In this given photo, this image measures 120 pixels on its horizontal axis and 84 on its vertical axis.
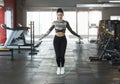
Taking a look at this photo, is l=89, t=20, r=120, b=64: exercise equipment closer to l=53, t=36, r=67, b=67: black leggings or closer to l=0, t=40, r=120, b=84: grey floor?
l=0, t=40, r=120, b=84: grey floor

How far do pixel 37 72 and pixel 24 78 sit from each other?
89cm

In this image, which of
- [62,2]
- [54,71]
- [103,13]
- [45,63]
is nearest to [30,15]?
[62,2]

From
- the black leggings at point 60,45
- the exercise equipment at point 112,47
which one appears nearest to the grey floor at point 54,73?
the exercise equipment at point 112,47

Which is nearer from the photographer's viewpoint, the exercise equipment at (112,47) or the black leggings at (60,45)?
the black leggings at (60,45)

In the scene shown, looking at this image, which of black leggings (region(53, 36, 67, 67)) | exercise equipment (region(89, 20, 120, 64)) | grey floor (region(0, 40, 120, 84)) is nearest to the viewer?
grey floor (region(0, 40, 120, 84))

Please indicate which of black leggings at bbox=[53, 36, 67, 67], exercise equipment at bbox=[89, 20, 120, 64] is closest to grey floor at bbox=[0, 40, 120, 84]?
exercise equipment at bbox=[89, 20, 120, 64]

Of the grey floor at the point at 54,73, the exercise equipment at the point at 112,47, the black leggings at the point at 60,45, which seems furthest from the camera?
the exercise equipment at the point at 112,47

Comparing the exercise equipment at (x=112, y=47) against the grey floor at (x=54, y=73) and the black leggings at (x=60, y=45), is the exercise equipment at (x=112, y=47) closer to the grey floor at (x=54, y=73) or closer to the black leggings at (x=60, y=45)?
the grey floor at (x=54, y=73)

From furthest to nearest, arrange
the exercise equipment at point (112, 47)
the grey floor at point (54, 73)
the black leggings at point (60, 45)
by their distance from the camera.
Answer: the exercise equipment at point (112, 47)
the black leggings at point (60, 45)
the grey floor at point (54, 73)

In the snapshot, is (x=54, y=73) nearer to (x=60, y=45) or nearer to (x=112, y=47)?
(x=60, y=45)

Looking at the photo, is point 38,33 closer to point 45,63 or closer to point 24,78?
point 45,63

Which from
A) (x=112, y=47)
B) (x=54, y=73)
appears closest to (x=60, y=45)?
(x=54, y=73)

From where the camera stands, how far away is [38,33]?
22.0 metres

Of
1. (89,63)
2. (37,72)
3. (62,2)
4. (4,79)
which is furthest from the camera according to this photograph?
(62,2)
